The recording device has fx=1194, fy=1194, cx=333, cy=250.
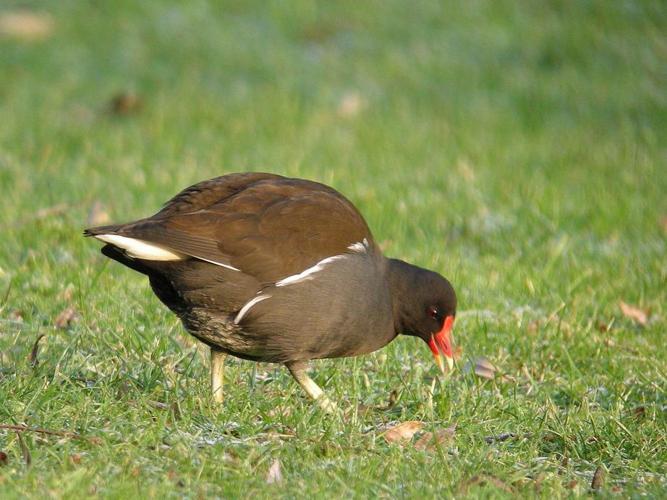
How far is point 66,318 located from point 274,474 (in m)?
1.88

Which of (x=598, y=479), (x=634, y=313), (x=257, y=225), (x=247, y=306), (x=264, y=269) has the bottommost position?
(x=634, y=313)

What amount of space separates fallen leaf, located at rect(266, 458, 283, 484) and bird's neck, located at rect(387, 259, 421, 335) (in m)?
1.19

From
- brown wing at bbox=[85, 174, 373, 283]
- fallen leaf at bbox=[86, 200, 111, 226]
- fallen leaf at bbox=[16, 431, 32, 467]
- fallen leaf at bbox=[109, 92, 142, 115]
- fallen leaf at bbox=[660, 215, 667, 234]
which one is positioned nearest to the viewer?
fallen leaf at bbox=[16, 431, 32, 467]

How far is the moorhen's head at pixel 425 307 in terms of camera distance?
16.3 feet

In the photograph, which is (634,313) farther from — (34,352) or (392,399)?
(34,352)

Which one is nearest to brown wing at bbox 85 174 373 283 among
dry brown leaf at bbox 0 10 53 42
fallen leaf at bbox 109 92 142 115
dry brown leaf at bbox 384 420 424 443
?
dry brown leaf at bbox 384 420 424 443

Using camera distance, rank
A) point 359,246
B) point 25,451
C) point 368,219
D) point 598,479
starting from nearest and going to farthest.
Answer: point 25,451
point 598,479
point 359,246
point 368,219

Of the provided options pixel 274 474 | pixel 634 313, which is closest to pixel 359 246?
pixel 274 474

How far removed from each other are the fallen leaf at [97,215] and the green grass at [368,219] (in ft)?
0.56

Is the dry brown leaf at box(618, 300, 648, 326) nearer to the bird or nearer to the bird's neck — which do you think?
the bird's neck

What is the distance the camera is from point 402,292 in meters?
4.97

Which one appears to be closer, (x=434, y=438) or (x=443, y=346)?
(x=434, y=438)

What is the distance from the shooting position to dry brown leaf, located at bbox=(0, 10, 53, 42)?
38.4 feet

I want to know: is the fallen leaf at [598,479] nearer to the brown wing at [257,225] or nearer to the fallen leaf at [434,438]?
the fallen leaf at [434,438]
